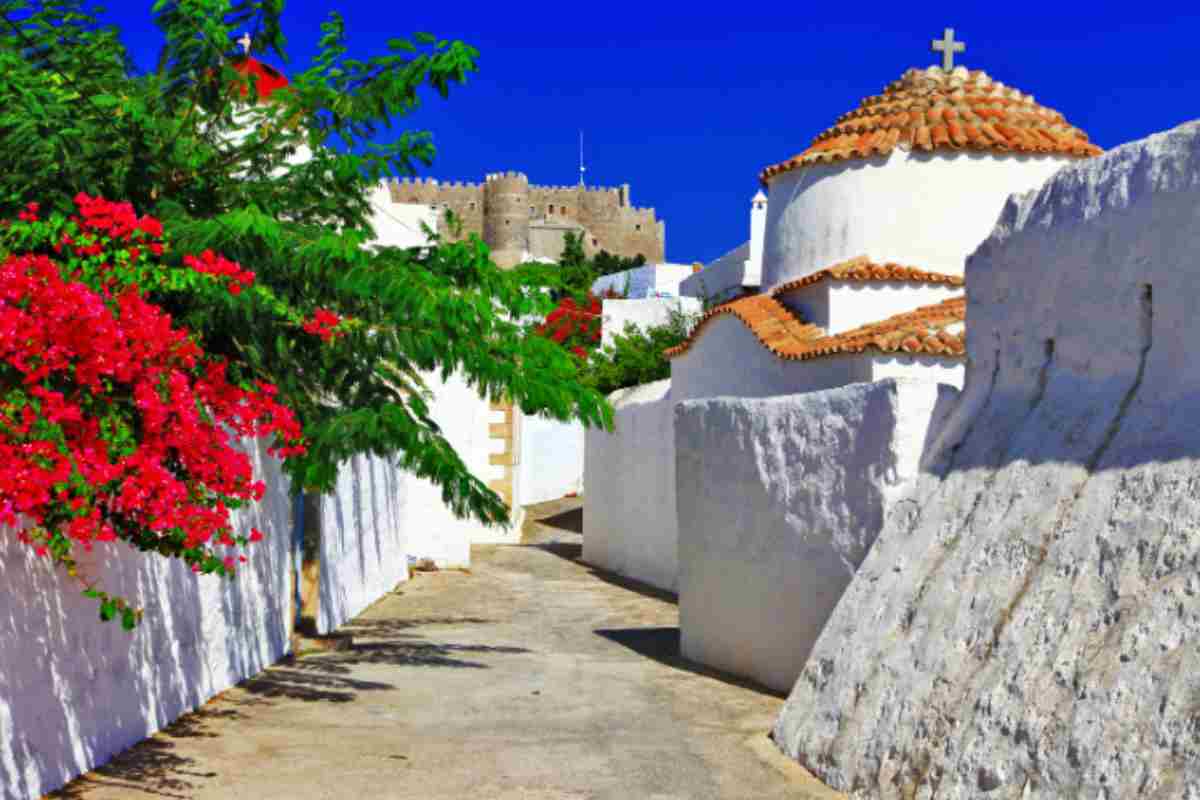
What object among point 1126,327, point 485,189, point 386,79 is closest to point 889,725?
point 1126,327

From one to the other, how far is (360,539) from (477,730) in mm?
8555

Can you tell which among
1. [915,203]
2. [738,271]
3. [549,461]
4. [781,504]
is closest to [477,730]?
[781,504]

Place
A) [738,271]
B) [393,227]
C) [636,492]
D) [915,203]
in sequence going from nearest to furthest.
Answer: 1. [915,203]
2. [636,492]
3. [393,227]
4. [738,271]

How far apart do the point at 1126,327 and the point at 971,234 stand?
33.6 feet

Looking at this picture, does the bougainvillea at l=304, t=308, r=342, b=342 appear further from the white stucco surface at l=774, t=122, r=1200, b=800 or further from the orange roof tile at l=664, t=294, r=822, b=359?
the orange roof tile at l=664, t=294, r=822, b=359

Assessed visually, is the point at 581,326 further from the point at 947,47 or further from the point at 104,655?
the point at 104,655

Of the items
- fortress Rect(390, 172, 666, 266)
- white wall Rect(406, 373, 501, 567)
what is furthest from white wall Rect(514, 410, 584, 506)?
fortress Rect(390, 172, 666, 266)

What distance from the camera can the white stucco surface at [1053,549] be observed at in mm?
5363

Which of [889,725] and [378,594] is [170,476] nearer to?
[889,725]

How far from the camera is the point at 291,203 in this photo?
9641 mm

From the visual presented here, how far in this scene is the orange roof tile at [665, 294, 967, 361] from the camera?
1401cm

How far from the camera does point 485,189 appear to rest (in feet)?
324

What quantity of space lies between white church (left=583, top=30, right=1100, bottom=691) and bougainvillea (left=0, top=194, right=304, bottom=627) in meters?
3.97

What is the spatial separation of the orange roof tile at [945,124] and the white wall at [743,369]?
2.31 metres
